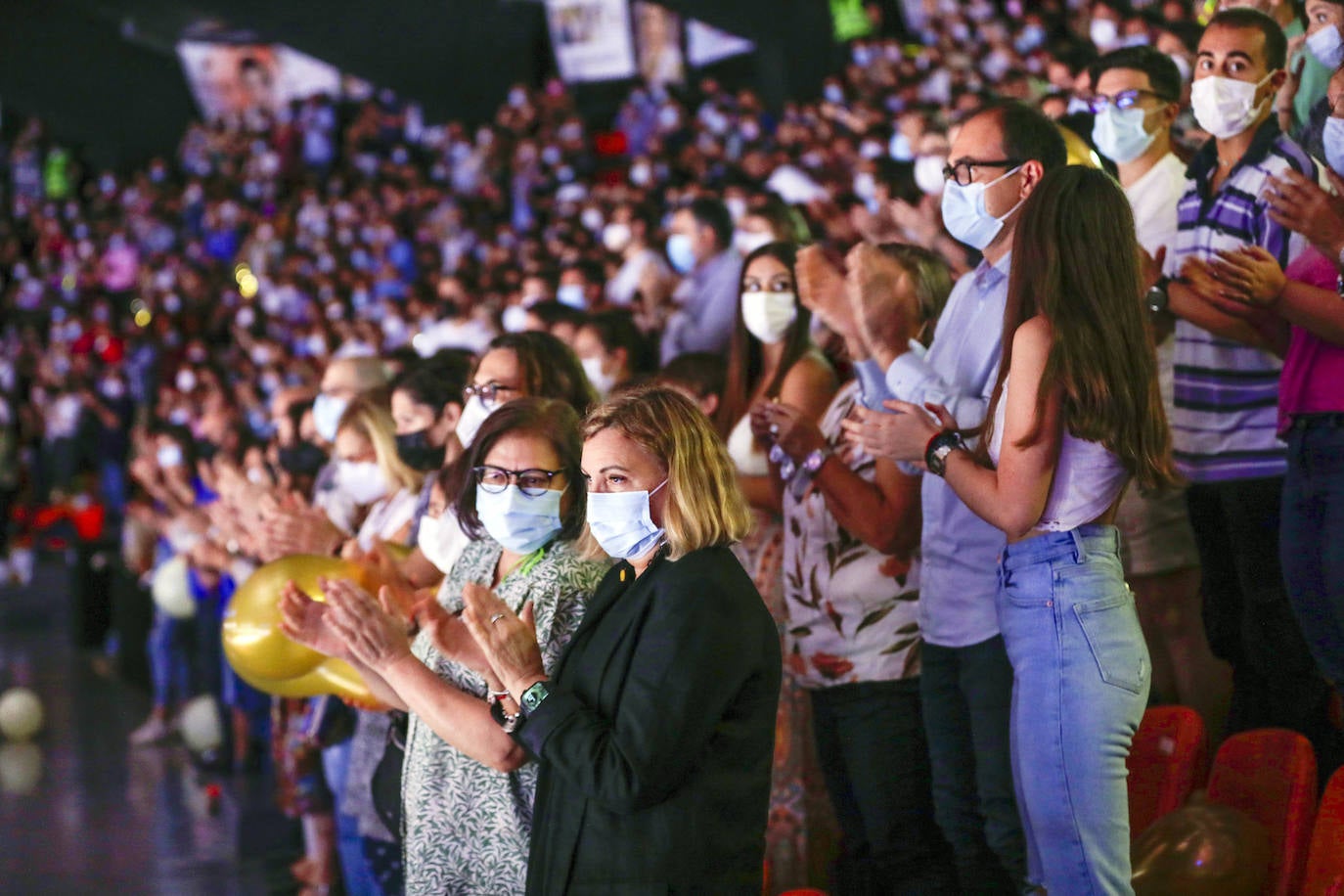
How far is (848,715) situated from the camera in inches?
126

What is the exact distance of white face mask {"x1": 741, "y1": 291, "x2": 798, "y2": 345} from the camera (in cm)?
384

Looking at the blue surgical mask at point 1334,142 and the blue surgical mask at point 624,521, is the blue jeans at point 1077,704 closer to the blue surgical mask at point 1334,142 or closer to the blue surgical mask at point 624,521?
the blue surgical mask at point 624,521

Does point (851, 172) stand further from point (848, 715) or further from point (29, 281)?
point (29, 281)

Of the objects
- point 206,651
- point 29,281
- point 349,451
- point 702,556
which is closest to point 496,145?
point 29,281

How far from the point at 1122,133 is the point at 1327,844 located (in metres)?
1.83

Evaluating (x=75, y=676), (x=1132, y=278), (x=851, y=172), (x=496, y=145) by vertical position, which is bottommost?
(x=75, y=676)

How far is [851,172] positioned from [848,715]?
6551 millimetres

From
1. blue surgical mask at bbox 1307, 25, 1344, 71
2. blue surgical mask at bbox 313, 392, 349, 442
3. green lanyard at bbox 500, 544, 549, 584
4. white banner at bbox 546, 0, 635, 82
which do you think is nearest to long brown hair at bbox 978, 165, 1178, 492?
green lanyard at bbox 500, 544, 549, 584

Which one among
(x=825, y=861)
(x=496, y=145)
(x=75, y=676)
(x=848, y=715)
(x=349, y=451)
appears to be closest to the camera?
(x=848, y=715)

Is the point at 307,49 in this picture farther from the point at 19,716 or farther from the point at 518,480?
the point at 518,480

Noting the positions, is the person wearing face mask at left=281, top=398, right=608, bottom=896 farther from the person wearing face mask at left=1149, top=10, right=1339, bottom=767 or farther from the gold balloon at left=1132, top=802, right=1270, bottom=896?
the person wearing face mask at left=1149, top=10, right=1339, bottom=767

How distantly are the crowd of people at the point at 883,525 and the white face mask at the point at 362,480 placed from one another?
0.05ft

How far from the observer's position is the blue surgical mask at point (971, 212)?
9.48 feet

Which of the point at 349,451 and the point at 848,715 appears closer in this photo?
the point at 848,715
